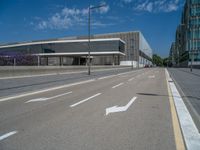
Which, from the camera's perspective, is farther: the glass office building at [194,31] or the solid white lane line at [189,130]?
the glass office building at [194,31]

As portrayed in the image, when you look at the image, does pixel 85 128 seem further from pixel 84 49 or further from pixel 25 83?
pixel 84 49

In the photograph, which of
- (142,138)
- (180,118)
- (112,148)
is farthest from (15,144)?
(180,118)

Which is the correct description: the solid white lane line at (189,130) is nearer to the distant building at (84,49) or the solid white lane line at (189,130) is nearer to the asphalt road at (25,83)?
the asphalt road at (25,83)

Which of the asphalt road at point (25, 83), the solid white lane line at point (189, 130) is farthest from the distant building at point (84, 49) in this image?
the solid white lane line at point (189, 130)

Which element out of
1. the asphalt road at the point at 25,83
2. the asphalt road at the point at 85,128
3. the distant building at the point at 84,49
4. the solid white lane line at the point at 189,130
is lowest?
the solid white lane line at the point at 189,130

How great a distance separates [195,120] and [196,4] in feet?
375

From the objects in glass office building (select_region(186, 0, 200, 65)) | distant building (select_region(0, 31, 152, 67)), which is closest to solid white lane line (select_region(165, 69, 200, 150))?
distant building (select_region(0, 31, 152, 67))

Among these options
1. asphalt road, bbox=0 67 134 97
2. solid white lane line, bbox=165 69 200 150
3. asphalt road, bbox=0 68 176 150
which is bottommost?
solid white lane line, bbox=165 69 200 150

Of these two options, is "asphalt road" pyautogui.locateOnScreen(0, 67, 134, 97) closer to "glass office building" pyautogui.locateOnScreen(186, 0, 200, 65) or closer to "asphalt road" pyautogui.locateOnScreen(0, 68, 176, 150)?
"asphalt road" pyautogui.locateOnScreen(0, 68, 176, 150)

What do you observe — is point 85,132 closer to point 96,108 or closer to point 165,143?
point 165,143

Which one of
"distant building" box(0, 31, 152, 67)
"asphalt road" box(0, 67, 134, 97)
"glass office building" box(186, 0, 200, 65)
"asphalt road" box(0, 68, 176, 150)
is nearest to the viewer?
"asphalt road" box(0, 68, 176, 150)

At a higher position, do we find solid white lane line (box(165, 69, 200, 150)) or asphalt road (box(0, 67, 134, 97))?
asphalt road (box(0, 67, 134, 97))

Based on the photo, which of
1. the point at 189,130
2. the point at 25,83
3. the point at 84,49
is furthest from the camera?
the point at 84,49

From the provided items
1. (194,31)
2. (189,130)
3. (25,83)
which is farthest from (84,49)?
(189,130)
